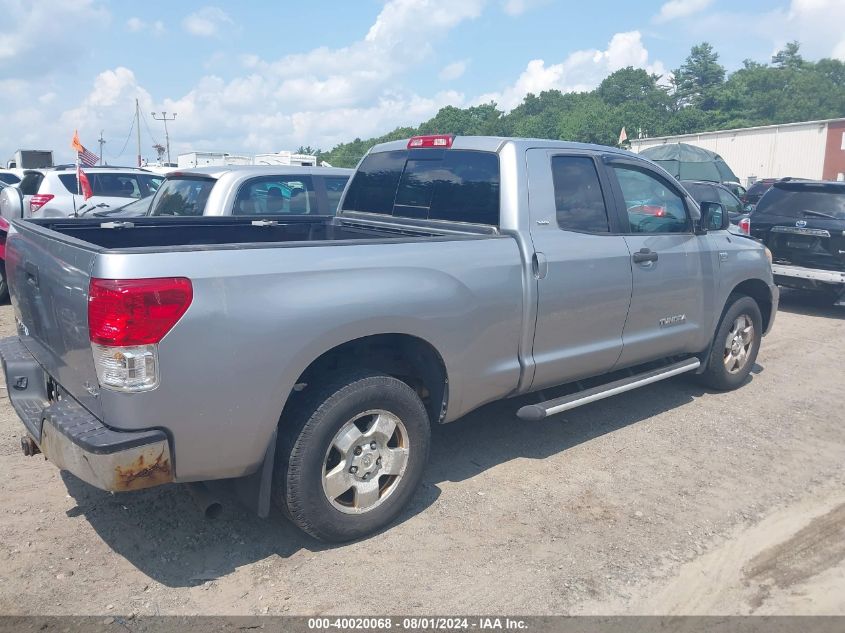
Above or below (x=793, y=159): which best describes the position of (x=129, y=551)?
below

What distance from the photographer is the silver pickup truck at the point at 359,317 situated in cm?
292

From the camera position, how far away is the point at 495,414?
220 inches

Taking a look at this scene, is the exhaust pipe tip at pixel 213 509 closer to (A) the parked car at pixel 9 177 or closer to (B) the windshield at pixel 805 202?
(B) the windshield at pixel 805 202

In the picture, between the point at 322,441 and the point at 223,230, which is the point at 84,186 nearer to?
the point at 223,230

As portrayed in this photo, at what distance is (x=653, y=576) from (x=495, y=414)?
225 cm

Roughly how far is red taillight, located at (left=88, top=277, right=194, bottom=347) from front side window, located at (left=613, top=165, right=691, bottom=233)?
3301 millimetres

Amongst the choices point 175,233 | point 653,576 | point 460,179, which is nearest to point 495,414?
point 460,179

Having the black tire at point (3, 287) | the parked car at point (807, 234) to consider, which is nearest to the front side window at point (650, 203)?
the parked car at point (807, 234)

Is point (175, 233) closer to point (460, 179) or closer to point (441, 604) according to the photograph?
point (460, 179)

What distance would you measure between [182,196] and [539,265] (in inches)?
178

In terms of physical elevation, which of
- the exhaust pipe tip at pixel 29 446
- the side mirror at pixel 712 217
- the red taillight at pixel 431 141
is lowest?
the exhaust pipe tip at pixel 29 446

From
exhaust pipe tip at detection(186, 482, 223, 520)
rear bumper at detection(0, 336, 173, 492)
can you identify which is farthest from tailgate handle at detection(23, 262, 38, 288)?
exhaust pipe tip at detection(186, 482, 223, 520)

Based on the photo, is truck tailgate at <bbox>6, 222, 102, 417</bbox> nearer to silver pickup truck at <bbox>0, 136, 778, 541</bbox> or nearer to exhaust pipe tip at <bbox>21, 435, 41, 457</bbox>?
silver pickup truck at <bbox>0, 136, 778, 541</bbox>

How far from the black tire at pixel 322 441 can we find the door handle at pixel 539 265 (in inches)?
43.5
